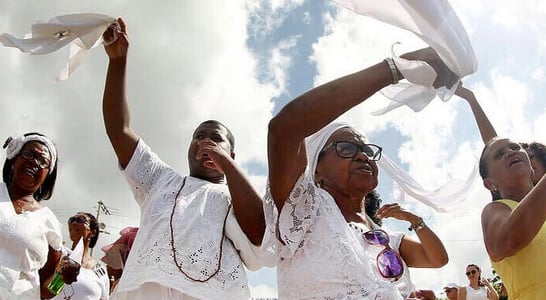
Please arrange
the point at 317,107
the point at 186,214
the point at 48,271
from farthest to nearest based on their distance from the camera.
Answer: the point at 48,271, the point at 186,214, the point at 317,107

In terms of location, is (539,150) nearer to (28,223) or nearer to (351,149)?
(351,149)

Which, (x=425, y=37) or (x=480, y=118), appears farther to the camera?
(x=480, y=118)

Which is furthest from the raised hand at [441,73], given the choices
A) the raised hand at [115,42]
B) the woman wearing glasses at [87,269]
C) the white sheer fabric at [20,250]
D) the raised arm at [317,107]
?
the woman wearing glasses at [87,269]

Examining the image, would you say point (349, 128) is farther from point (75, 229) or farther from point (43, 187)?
point (75, 229)

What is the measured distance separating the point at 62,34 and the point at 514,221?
2.53m

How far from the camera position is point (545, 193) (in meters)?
2.67

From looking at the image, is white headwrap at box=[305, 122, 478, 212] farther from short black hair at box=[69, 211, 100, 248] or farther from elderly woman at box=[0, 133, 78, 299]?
short black hair at box=[69, 211, 100, 248]

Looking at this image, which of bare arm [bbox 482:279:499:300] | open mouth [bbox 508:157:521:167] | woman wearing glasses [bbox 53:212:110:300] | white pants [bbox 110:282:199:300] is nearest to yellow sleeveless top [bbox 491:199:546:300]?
open mouth [bbox 508:157:521:167]

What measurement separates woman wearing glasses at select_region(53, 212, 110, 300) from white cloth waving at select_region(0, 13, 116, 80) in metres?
2.56

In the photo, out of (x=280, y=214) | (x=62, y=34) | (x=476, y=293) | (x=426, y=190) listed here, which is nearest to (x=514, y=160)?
(x=426, y=190)

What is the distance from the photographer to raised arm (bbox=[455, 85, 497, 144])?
12.7 ft

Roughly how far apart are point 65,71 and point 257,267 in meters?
1.58

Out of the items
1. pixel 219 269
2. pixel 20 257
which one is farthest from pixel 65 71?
pixel 219 269

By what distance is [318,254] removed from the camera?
2186mm
